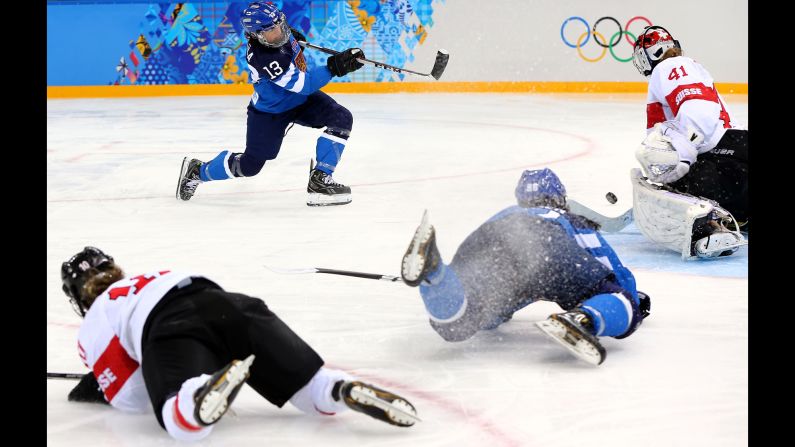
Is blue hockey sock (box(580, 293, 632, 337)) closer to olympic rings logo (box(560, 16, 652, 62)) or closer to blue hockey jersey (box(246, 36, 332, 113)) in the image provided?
blue hockey jersey (box(246, 36, 332, 113))

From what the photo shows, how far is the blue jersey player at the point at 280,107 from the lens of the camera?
5.01 metres

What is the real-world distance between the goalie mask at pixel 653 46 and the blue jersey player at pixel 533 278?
5.03 feet

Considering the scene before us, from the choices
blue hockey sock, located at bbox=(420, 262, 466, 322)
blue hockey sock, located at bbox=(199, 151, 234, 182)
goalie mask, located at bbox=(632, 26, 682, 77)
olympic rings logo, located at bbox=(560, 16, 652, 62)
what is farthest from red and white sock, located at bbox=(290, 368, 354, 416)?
olympic rings logo, located at bbox=(560, 16, 652, 62)

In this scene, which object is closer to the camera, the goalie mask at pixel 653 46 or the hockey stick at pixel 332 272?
the hockey stick at pixel 332 272

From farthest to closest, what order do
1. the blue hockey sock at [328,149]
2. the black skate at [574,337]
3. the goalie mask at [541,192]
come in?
the blue hockey sock at [328,149]
the goalie mask at [541,192]
the black skate at [574,337]

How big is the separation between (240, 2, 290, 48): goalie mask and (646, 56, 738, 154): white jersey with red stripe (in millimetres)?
1788

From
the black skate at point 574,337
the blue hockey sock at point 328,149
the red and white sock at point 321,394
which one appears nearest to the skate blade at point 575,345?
the black skate at point 574,337

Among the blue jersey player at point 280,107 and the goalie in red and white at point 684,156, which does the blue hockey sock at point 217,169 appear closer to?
the blue jersey player at point 280,107

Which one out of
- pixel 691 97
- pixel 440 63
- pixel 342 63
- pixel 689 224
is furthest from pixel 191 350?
pixel 440 63

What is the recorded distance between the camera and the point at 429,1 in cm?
1163

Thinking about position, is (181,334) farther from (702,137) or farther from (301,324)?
(702,137)

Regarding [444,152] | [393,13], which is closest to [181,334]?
[444,152]

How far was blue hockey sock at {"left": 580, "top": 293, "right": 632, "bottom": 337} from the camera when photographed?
8.37 feet
